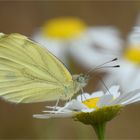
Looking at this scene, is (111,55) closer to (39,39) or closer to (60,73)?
(39,39)

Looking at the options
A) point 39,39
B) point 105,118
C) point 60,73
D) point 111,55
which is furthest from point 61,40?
point 105,118

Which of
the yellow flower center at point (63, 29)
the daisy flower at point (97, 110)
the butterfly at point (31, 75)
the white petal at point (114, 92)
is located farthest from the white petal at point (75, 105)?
the yellow flower center at point (63, 29)

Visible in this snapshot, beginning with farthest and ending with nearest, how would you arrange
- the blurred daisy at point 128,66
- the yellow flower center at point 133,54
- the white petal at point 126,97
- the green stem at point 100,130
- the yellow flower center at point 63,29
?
the yellow flower center at point 63,29
the yellow flower center at point 133,54
the blurred daisy at point 128,66
the green stem at point 100,130
the white petal at point 126,97

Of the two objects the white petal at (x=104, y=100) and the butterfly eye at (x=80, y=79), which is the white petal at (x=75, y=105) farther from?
the butterfly eye at (x=80, y=79)

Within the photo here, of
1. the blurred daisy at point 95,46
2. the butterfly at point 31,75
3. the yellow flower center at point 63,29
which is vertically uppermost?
the butterfly at point 31,75

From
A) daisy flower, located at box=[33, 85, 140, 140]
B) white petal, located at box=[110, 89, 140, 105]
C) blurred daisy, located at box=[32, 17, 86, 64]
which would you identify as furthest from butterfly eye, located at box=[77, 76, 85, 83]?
blurred daisy, located at box=[32, 17, 86, 64]

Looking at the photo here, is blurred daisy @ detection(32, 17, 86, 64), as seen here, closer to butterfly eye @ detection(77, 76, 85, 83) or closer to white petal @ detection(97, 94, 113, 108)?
butterfly eye @ detection(77, 76, 85, 83)
